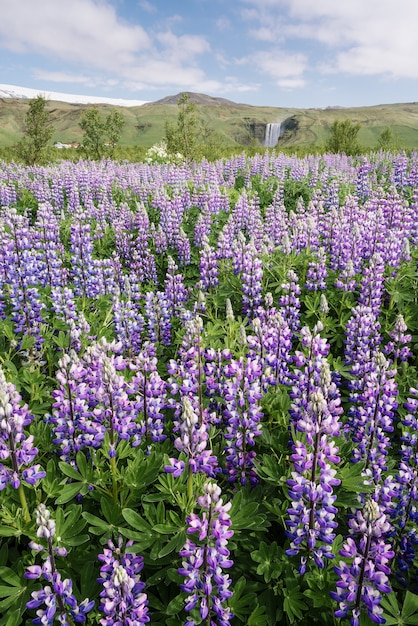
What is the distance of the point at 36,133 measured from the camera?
95.2 ft

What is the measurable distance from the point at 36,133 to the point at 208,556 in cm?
3212

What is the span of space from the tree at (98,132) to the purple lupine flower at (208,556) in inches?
1237

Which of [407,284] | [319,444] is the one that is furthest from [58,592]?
[407,284]

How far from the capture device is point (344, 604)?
211cm

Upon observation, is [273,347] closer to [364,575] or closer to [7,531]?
[364,575]

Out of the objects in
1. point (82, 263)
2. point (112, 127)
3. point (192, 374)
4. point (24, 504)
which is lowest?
point (24, 504)

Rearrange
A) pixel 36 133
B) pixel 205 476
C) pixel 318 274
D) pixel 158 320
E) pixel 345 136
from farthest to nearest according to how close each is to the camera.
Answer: pixel 345 136 → pixel 36 133 → pixel 318 274 → pixel 158 320 → pixel 205 476

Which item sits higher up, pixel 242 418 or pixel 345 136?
pixel 345 136

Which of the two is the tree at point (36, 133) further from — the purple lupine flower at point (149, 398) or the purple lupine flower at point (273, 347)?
the purple lupine flower at point (149, 398)

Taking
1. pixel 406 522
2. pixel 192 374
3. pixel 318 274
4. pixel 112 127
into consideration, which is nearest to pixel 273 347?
pixel 192 374

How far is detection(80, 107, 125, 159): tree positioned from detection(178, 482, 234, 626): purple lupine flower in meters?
31.4

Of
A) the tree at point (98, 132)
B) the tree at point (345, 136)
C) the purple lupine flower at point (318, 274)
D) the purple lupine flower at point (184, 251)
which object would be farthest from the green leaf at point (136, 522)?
the tree at point (345, 136)

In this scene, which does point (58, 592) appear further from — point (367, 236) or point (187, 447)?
point (367, 236)

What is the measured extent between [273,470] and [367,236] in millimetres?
4341
